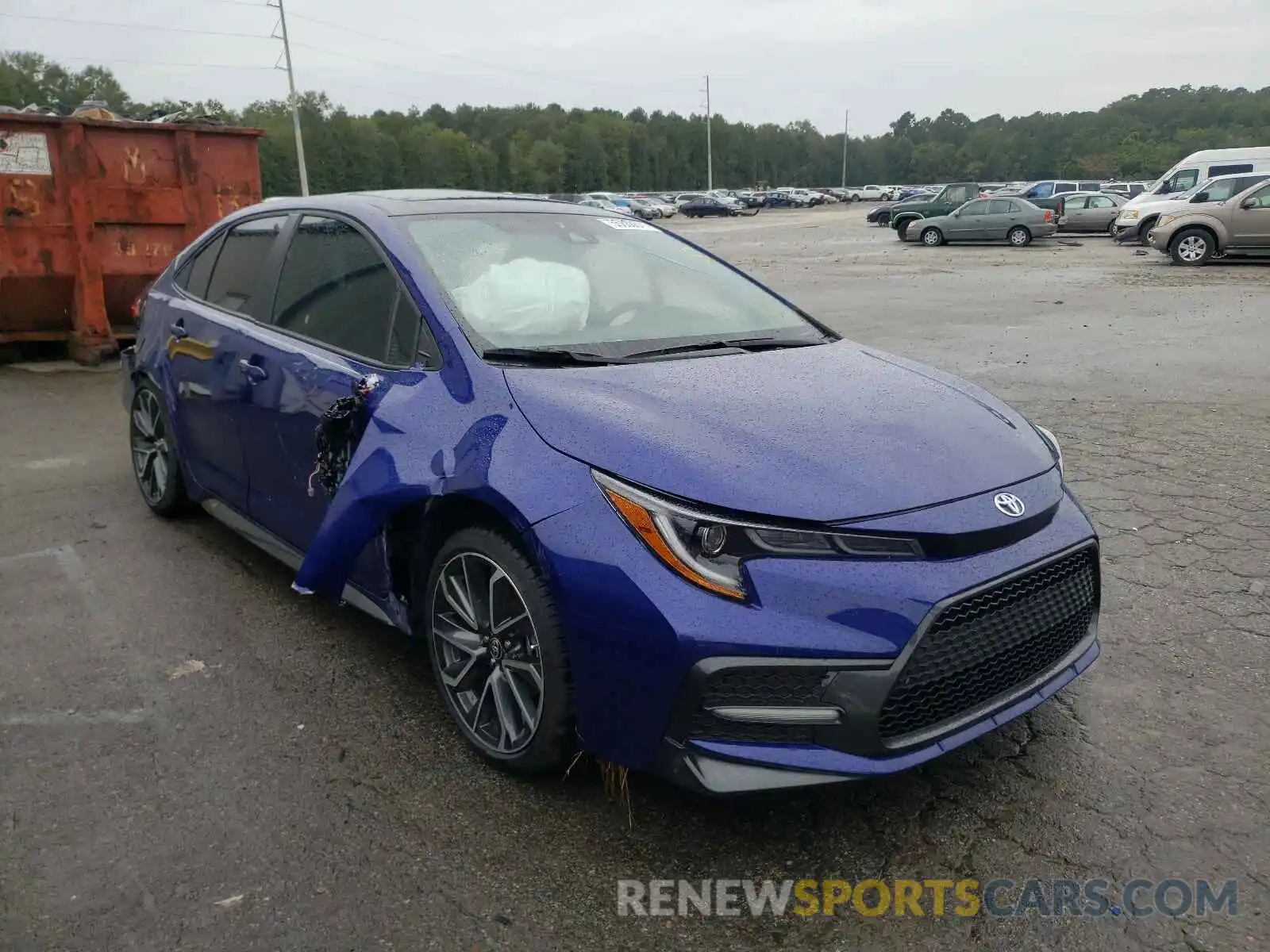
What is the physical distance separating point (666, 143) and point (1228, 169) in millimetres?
123898

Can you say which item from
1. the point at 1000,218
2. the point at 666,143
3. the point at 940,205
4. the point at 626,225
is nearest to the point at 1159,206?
the point at 1000,218

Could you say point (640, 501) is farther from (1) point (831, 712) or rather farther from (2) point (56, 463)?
(2) point (56, 463)

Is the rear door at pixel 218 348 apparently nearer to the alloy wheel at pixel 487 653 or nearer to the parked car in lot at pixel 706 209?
the alloy wheel at pixel 487 653

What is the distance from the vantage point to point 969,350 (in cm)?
997

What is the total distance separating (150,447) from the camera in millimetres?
5070

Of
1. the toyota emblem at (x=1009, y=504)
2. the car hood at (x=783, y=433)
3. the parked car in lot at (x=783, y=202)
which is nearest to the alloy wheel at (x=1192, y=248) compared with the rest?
the car hood at (x=783, y=433)

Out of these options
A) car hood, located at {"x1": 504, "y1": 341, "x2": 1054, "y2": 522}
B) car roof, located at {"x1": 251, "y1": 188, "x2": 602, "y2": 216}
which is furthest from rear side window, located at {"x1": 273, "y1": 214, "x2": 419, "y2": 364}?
car hood, located at {"x1": 504, "y1": 341, "x2": 1054, "y2": 522}

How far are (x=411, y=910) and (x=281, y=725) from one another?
104cm

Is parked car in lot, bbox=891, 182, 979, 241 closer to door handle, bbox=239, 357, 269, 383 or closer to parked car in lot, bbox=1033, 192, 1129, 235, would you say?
parked car in lot, bbox=1033, 192, 1129, 235

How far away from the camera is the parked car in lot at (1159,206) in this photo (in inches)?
864

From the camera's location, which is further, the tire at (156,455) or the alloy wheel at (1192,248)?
the alloy wheel at (1192,248)

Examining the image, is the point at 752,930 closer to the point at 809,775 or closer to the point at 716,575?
the point at 809,775

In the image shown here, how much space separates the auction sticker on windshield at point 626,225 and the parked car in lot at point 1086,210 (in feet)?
97.1

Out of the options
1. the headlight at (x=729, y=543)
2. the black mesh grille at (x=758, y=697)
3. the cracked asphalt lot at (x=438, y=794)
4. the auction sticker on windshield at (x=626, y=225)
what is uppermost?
the auction sticker on windshield at (x=626, y=225)
